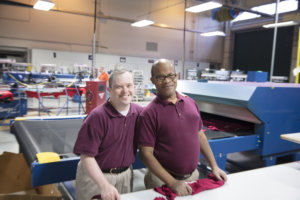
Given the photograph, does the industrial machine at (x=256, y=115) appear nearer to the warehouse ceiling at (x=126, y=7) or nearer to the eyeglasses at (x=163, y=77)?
the eyeglasses at (x=163, y=77)

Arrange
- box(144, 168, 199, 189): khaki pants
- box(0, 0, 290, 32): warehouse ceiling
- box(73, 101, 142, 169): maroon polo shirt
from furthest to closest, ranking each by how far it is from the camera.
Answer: box(0, 0, 290, 32): warehouse ceiling < box(144, 168, 199, 189): khaki pants < box(73, 101, 142, 169): maroon polo shirt

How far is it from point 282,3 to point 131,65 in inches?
319

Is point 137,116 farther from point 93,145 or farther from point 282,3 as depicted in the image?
point 282,3

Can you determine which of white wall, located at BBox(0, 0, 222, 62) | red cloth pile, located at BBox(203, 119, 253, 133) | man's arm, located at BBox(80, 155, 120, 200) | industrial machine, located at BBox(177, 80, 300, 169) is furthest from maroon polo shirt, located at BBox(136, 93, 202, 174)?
white wall, located at BBox(0, 0, 222, 62)

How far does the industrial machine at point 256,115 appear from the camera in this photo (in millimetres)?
2186

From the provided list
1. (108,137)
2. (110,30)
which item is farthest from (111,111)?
(110,30)

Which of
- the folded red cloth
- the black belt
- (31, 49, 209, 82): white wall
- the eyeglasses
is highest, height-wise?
(31, 49, 209, 82): white wall

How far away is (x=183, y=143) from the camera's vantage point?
1.31 m

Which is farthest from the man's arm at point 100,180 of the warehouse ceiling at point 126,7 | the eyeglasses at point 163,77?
the warehouse ceiling at point 126,7

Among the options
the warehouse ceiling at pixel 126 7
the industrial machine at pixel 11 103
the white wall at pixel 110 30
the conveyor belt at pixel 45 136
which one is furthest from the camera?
the warehouse ceiling at pixel 126 7

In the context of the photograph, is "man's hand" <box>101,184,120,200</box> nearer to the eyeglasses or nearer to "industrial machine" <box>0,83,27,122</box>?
the eyeglasses

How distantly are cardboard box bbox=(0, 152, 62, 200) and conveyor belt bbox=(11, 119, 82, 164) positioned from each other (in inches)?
4.9

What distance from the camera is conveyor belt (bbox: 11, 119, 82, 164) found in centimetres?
189

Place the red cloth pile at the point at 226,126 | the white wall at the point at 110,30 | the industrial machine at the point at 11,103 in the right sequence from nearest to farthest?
the red cloth pile at the point at 226,126
the industrial machine at the point at 11,103
the white wall at the point at 110,30
